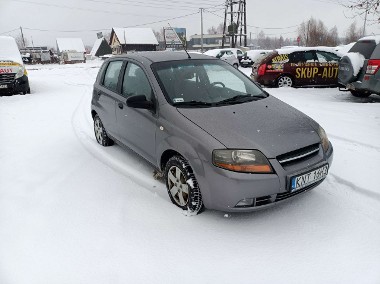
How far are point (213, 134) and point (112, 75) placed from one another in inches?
97.8

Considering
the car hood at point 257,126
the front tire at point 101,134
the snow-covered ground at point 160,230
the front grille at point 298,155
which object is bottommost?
the snow-covered ground at point 160,230

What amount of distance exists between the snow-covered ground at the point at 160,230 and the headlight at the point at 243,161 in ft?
2.19

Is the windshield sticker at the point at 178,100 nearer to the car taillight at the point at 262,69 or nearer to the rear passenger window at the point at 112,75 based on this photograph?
the rear passenger window at the point at 112,75

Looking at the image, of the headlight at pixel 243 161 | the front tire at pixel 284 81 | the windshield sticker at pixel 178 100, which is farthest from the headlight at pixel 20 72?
the headlight at pixel 243 161

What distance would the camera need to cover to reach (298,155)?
2910 mm

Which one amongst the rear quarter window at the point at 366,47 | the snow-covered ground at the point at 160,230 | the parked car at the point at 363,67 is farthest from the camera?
the rear quarter window at the point at 366,47

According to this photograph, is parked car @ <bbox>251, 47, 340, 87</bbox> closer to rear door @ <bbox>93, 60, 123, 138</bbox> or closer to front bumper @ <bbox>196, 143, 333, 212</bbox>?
rear door @ <bbox>93, 60, 123, 138</bbox>

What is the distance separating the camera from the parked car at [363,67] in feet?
24.7

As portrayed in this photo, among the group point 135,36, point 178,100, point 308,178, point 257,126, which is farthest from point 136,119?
point 135,36

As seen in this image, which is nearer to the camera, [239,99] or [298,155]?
[298,155]

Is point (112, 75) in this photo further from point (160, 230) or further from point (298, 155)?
point (298, 155)

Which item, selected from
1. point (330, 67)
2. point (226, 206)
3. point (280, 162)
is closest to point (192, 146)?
point (226, 206)

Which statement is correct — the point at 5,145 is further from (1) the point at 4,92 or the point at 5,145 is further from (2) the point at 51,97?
(1) the point at 4,92

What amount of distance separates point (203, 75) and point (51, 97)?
9149mm
